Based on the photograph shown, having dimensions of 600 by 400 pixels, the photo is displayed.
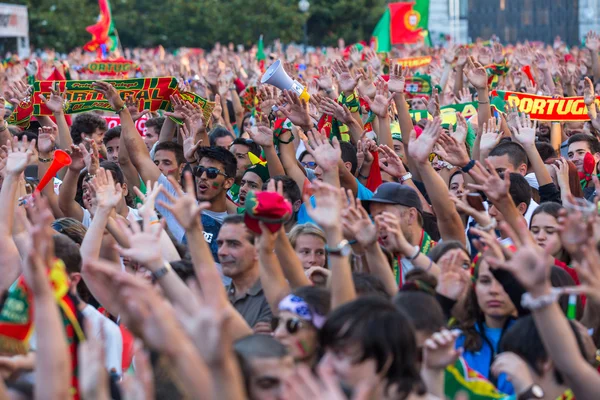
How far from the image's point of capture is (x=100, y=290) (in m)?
4.84

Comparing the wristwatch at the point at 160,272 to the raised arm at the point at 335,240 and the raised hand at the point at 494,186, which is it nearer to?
the raised arm at the point at 335,240

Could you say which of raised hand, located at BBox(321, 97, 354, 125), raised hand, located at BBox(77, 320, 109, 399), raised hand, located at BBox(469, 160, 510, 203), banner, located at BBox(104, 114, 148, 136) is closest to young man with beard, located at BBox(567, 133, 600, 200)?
raised hand, located at BBox(321, 97, 354, 125)

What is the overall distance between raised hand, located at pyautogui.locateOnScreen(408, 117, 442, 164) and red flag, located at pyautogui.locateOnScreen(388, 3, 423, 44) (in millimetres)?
16567

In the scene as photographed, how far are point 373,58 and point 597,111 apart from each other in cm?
344

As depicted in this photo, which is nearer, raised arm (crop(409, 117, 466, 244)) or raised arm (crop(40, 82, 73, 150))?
raised arm (crop(409, 117, 466, 244))

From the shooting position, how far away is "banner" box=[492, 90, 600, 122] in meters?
9.50

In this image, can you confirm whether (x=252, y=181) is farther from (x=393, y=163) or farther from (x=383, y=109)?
(x=383, y=109)

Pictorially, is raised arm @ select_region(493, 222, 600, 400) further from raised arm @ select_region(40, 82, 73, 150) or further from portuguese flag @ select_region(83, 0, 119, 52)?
portuguese flag @ select_region(83, 0, 119, 52)

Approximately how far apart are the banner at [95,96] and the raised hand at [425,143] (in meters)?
3.12

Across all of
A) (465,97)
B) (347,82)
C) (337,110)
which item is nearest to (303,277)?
(337,110)

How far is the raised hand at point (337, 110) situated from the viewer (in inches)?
300

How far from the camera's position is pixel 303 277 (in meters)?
4.82

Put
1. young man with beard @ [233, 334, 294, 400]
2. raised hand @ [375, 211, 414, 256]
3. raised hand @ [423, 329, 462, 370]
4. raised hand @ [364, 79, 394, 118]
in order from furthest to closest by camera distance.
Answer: raised hand @ [364, 79, 394, 118], raised hand @ [375, 211, 414, 256], raised hand @ [423, 329, 462, 370], young man with beard @ [233, 334, 294, 400]

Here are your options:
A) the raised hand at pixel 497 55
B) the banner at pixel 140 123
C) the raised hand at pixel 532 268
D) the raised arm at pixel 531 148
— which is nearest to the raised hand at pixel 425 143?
the raised arm at pixel 531 148
